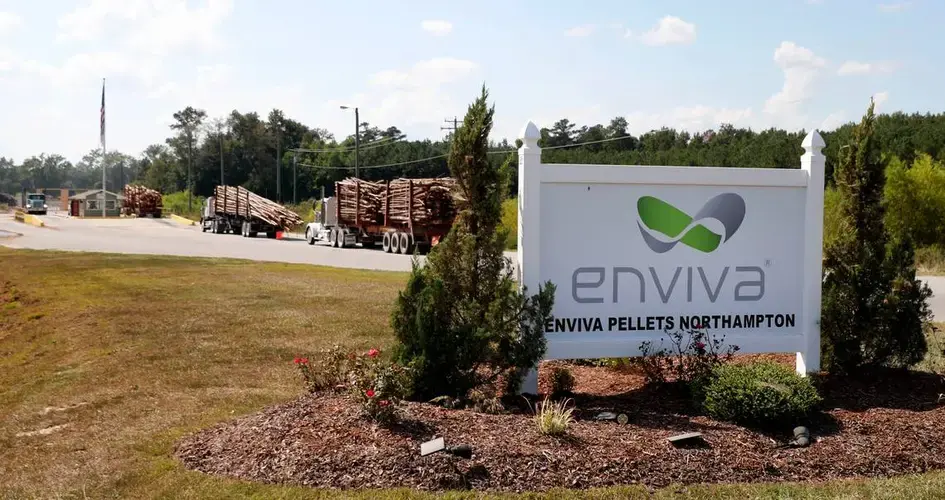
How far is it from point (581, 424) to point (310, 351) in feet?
14.6

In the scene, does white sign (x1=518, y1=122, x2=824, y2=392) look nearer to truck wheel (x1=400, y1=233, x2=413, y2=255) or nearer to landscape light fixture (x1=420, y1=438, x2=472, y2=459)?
landscape light fixture (x1=420, y1=438, x2=472, y2=459)

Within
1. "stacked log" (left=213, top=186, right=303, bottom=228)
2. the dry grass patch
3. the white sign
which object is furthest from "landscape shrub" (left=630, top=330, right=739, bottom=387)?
"stacked log" (left=213, top=186, right=303, bottom=228)

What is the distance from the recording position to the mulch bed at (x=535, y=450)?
16.6 feet

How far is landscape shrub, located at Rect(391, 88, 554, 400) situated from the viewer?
21.4 feet

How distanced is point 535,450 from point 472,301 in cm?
170

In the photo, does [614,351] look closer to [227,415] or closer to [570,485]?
[570,485]

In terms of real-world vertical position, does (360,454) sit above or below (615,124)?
below

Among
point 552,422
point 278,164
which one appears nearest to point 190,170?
point 278,164

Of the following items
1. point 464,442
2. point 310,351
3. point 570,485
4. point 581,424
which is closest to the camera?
point 570,485

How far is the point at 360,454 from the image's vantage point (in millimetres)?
5211

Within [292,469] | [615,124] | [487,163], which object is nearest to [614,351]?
[487,163]

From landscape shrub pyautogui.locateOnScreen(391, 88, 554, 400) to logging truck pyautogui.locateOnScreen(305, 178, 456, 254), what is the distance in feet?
61.4

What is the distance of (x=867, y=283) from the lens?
301 inches

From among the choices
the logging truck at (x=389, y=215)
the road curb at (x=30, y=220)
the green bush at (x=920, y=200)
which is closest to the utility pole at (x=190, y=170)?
the road curb at (x=30, y=220)
